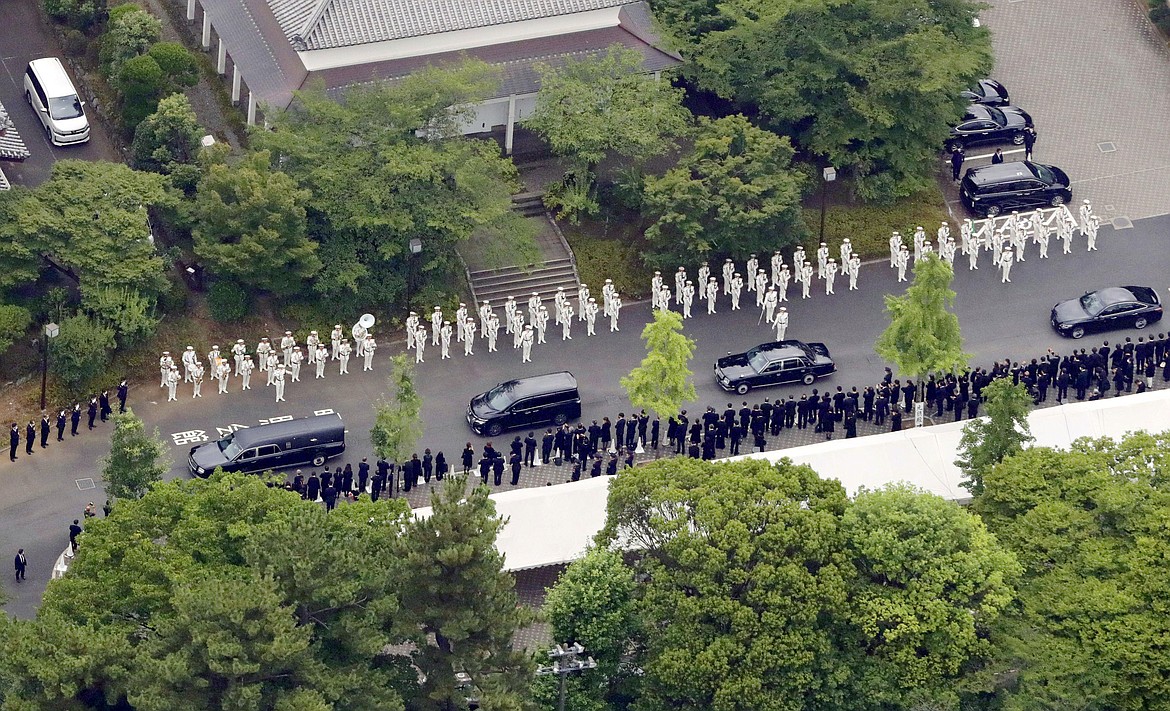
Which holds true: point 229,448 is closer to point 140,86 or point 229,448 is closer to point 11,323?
point 11,323

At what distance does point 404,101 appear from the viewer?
6406cm

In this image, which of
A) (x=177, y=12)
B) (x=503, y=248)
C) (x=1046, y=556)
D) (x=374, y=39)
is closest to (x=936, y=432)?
(x=1046, y=556)

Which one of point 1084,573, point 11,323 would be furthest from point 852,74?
point 11,323

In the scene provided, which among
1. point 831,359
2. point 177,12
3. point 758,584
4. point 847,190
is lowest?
point 758,584

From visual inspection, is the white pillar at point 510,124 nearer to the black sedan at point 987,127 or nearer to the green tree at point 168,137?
the green tree at point 168,137

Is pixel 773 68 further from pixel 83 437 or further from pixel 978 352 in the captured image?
pixel 83 437

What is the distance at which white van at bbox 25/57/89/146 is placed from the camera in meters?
68.6

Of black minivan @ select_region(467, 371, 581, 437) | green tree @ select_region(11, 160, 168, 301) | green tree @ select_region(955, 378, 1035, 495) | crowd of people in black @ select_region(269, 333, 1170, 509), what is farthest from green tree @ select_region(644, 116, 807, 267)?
green tree @ select_region(11, 160, 168, 301)

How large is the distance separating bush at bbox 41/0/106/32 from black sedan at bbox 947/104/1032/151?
81.5 ft

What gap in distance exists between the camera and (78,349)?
6134 cm

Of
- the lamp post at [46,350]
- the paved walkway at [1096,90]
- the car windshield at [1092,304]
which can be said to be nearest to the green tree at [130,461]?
the lamp post at [46,350]

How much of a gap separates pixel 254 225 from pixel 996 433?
770 inches

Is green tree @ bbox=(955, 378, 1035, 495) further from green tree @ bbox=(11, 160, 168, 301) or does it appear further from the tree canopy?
green tree @ bbox=(11, 160, 168, 301)

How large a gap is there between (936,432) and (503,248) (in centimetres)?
1265
